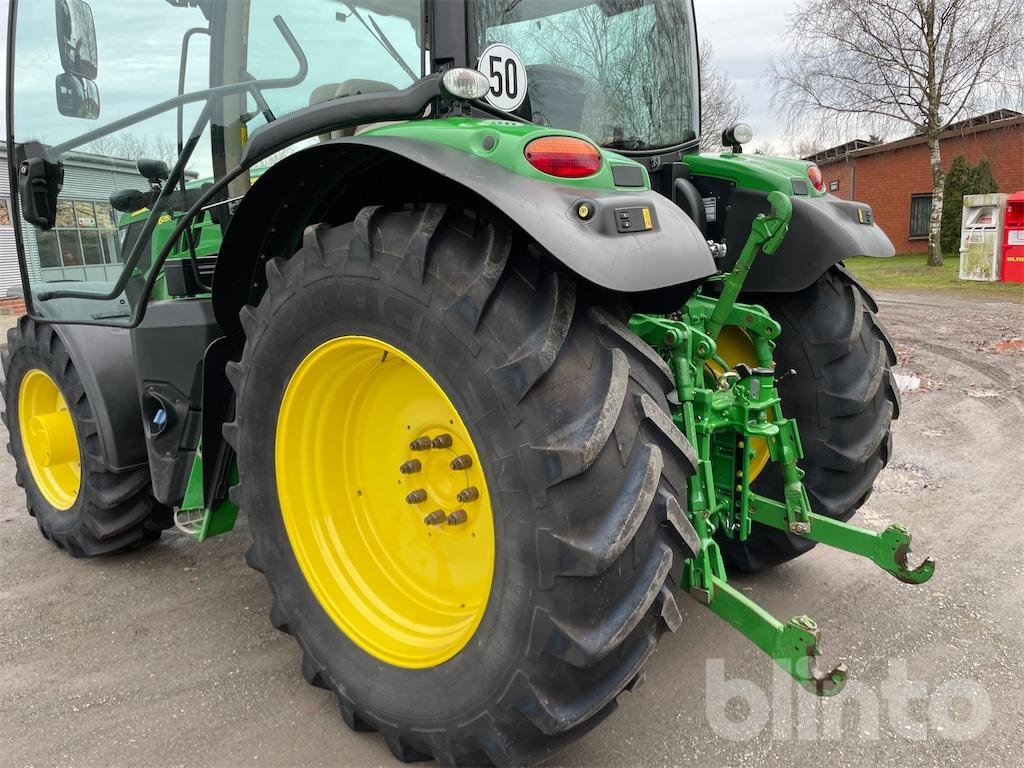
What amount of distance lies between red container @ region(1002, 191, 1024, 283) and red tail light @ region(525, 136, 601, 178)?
1325 cm

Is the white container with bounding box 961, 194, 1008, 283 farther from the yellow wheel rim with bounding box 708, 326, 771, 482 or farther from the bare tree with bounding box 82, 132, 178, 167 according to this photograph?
the bare tree with bounding box 82, 132, 178, 167

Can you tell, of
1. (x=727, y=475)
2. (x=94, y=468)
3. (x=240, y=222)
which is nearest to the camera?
(x=240, y=222)

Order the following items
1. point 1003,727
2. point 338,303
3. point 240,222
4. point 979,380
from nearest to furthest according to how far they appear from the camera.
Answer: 1. point 338,303
2. point 1003,727
3. point 240,222
4. point 979,380

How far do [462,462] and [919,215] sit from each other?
83.4 ft

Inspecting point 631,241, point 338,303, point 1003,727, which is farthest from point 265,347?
point 1003,727

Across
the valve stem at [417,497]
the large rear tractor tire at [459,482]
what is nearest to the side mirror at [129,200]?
the large rear tractor tire at [459,482]

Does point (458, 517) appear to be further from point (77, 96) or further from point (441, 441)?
point (77, 96)

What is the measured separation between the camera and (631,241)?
67.8 inches

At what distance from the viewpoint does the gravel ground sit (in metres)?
2.12

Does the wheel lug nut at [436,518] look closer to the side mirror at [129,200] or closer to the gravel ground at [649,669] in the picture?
the gravel ground at [649,669]

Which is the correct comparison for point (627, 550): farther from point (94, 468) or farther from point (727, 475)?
point (94, 468)

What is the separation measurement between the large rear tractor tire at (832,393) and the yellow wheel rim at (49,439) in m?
2.92

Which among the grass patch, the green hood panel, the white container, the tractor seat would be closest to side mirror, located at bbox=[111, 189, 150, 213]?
the tractor seat

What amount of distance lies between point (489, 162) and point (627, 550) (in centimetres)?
91
